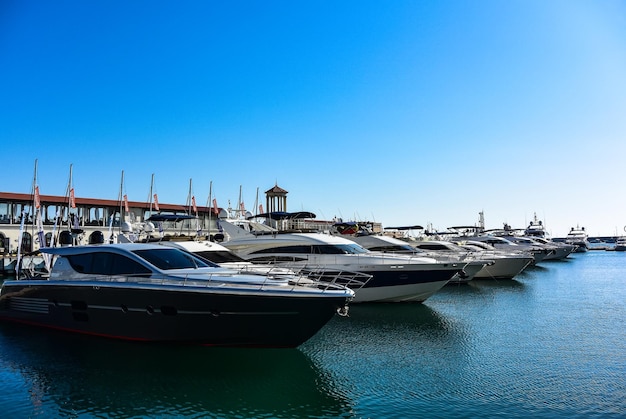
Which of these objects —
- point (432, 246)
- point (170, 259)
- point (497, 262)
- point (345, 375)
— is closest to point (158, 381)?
point (170, 259)

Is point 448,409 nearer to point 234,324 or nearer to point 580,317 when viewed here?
point 234,324

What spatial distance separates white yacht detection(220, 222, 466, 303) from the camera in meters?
20.8

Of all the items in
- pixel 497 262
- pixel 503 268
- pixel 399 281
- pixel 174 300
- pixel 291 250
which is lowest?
pixel 503 268

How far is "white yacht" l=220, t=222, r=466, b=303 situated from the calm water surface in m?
4.00

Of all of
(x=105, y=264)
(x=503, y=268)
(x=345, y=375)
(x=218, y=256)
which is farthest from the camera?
(x=503, y=268)

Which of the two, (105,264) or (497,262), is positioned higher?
(105,264)

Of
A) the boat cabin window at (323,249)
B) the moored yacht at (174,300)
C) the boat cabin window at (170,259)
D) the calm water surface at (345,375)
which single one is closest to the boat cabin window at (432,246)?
the boat cabin window at (323,249)

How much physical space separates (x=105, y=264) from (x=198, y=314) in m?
3.65

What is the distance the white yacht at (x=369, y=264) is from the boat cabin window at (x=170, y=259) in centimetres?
641

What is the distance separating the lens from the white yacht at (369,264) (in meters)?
20.8

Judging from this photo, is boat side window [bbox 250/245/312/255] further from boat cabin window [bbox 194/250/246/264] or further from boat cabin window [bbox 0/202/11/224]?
boat cabin window [bbox 0/202/11/224]

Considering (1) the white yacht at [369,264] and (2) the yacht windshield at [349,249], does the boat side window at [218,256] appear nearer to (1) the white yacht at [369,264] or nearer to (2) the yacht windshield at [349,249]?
(1) the white yacht at [369,264]

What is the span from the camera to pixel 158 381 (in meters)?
10.3

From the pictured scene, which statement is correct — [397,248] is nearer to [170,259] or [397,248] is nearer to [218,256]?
[218,256]
